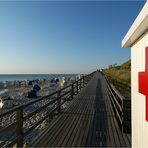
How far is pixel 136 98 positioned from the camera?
3158mm

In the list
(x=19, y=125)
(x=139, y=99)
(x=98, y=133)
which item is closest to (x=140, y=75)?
(x=139, y=99)

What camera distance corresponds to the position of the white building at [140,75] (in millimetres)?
2531

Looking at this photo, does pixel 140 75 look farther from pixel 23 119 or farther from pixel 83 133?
pixel 83 133

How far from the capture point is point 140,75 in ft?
9.29

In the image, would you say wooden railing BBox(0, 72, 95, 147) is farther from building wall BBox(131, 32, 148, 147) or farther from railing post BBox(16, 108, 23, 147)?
building wall BBox(131, 32, 148, 147)

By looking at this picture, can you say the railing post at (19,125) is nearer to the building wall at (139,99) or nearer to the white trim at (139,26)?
the building wall at (139,99)

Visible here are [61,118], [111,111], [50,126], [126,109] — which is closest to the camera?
[126,109]

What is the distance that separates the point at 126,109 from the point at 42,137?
2.21 m

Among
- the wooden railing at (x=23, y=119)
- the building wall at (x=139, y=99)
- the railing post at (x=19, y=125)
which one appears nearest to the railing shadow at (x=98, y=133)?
the wooden railing at (x=23, y=119)

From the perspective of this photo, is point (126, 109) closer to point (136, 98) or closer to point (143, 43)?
point (136, 98)

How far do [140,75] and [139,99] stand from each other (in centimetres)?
32

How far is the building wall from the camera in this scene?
2.73 metres

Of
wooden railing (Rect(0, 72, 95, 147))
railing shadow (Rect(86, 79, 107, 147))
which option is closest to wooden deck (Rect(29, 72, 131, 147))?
railing shadow (Rect(86, 79, 107, 147))

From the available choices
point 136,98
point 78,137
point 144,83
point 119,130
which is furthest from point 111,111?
point 144,83
